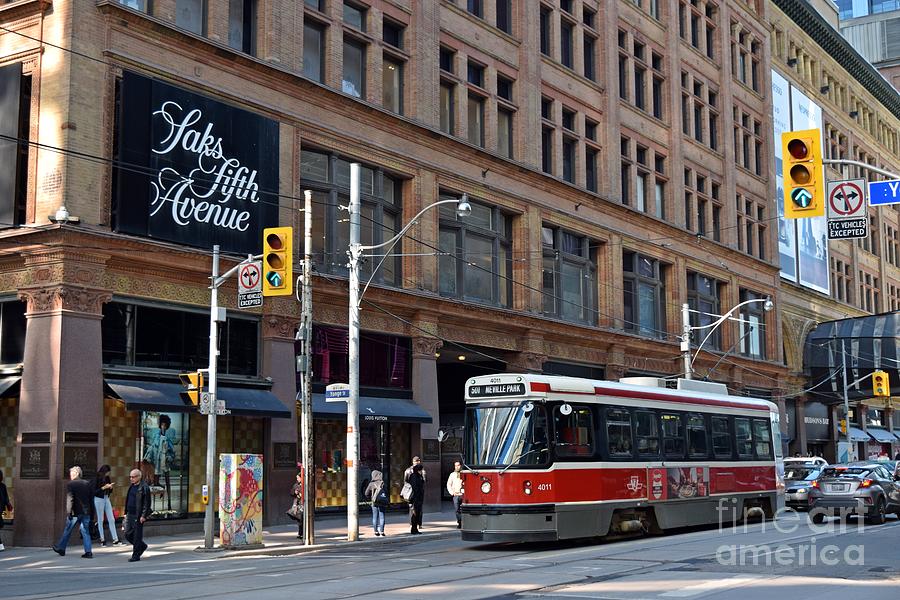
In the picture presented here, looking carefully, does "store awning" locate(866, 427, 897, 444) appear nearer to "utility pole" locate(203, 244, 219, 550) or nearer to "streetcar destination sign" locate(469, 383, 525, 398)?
"streetcar destination sign" locate(469, 383, 525, 398)

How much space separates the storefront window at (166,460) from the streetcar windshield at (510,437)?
31.1 feet

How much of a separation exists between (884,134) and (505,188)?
199 ft

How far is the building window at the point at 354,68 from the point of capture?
34625 millimetres

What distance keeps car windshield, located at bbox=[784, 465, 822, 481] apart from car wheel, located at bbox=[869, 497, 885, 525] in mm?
8734

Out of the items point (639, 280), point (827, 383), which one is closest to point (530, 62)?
point (639, 280)

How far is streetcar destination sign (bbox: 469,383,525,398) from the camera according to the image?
2150 cm

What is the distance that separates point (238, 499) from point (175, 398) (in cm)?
451

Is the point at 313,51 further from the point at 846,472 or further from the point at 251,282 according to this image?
the point at 846,472

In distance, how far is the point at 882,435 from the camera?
250 feet

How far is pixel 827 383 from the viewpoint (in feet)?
223

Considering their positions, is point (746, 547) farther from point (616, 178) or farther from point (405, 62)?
point (616, 178)

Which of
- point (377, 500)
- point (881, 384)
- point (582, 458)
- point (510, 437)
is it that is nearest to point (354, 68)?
point (377, 500)

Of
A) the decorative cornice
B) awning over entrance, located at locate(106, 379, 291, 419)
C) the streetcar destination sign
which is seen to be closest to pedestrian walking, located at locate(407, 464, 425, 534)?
awning over entrance, located at locate(106, 379, 291, 419)

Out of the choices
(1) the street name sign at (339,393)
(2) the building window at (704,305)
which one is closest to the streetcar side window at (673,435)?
(1) the street name sign at (339,393)
